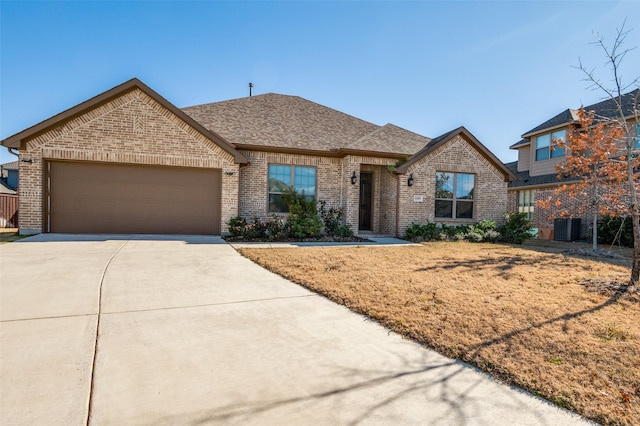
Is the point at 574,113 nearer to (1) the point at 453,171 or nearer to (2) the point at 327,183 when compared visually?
(1) the point at 453,171

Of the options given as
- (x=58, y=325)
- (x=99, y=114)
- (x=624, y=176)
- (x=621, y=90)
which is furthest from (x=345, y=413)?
(x=99, y=114)

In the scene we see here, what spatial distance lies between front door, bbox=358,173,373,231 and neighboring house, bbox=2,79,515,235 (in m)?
0.05

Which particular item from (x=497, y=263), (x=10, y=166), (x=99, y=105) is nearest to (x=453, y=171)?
(x=497, y=263)

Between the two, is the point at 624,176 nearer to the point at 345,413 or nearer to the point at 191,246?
the point at 345,413

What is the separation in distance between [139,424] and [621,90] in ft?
27.4

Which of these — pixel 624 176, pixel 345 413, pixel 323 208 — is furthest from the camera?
pixel 323 208

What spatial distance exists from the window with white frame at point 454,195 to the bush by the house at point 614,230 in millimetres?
5186

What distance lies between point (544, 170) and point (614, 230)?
230 inches

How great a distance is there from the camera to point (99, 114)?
10.8m

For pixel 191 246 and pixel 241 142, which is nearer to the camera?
pixel 191 246

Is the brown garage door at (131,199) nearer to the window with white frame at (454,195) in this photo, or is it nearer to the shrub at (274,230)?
the shrub at (274,230)

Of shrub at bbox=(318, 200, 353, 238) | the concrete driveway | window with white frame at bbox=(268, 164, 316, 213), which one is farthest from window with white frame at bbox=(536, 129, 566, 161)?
the concrete driveway

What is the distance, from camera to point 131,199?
1131cm

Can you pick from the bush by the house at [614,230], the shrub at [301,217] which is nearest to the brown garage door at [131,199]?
the shrub at [301,217]
